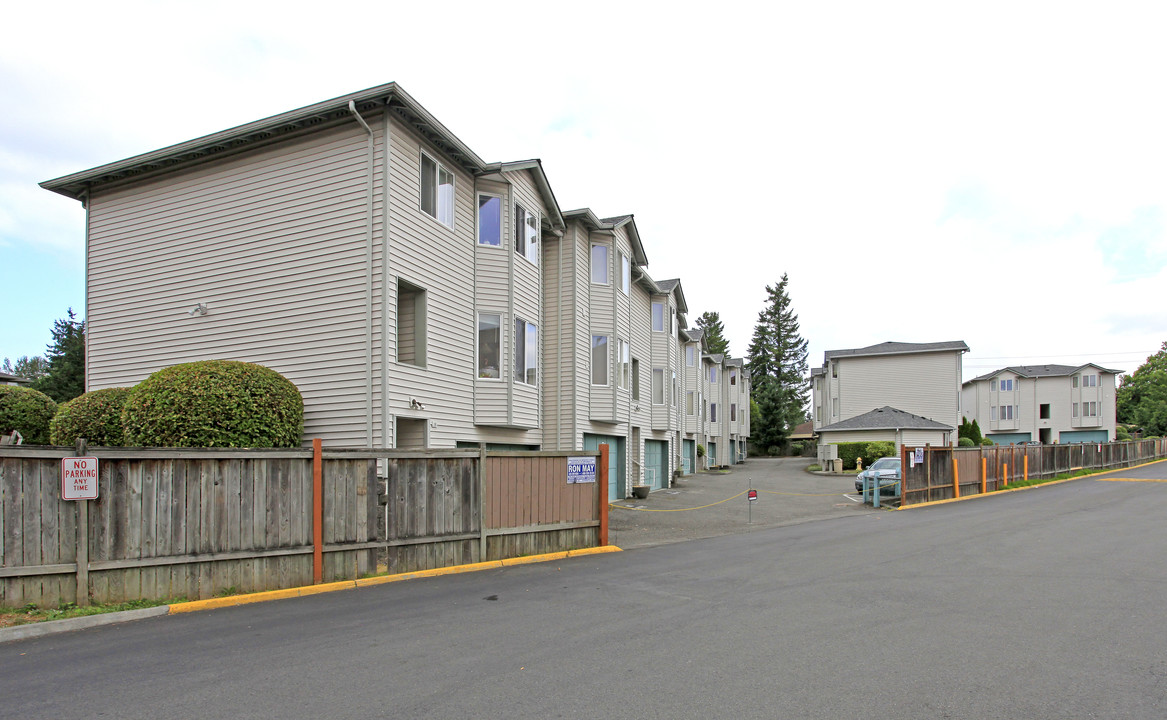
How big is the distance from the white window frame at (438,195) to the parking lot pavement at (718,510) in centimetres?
842

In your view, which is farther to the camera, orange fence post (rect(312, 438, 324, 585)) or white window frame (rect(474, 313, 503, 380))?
white window frame (rect(474, 313, 503, 380))

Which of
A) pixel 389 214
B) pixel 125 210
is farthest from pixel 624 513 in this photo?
pixel 125 210

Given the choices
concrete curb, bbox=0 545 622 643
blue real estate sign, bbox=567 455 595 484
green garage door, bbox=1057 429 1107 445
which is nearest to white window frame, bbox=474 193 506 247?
blue real estate sign, bbox=567 455 595 484

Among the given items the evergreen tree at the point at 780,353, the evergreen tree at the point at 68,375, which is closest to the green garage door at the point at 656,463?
the evergreen tree at the point at 68,375

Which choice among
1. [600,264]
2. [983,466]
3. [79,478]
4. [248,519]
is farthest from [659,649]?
[983,466]

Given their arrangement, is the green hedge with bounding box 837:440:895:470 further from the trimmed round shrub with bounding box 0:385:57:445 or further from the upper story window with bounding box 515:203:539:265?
the trimmed round shrub with bounding box 0:385:57:445

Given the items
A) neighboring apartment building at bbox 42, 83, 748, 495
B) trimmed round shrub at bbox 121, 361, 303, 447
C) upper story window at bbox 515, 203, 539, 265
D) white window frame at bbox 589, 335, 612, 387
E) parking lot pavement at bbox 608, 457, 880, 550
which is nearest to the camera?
trimmed round shrub at bbox 121, 361, 303, 447

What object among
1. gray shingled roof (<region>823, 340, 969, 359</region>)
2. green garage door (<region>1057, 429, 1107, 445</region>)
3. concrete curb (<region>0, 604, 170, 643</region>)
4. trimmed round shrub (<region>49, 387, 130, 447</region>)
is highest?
gray shingled roof (<region>823, 340, 969, 359</region>)

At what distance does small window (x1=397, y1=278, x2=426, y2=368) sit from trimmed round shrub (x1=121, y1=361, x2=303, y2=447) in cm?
334

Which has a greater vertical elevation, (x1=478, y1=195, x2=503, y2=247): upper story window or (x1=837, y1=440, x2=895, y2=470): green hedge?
(x1=478, y1=195, x2=503, y2=247): upper story window

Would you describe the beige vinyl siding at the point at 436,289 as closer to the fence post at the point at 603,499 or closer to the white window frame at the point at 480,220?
the white window frame at the point at 480,220

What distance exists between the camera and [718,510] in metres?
22.5

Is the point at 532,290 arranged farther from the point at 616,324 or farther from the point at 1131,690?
the point at 1131,690

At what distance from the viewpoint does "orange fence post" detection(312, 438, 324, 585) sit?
33.3 ft
